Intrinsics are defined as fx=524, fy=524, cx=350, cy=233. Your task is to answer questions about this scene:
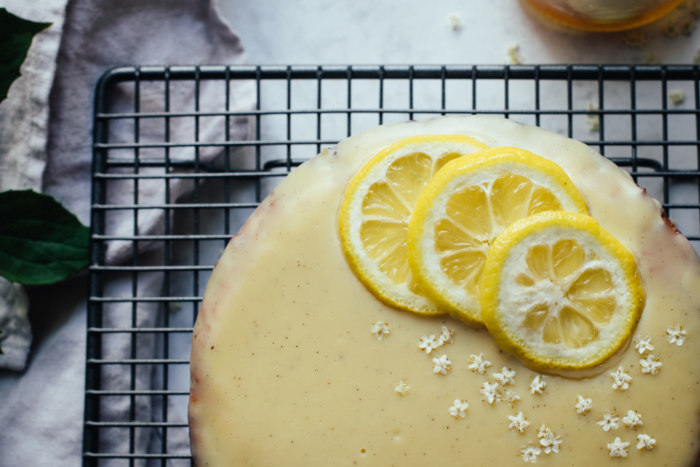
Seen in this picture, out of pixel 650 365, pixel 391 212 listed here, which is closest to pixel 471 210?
pixel 391 212

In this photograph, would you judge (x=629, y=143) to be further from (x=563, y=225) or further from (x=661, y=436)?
(x=661, y=436)

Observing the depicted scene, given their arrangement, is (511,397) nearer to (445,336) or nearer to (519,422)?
(519,422)

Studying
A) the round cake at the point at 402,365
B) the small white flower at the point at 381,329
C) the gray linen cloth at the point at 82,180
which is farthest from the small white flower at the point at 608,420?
the gray linen cloth at the point at 82,180

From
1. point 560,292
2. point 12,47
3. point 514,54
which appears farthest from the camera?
point 514,54

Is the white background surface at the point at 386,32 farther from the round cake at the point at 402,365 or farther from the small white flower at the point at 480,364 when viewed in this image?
the small white flower at the point at 480,364

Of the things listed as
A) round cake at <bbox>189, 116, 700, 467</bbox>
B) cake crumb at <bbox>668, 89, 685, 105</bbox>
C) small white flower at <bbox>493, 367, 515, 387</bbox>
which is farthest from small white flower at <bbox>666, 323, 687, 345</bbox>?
cake crumb at <bbox>668, 89, 685, 105</bbox>

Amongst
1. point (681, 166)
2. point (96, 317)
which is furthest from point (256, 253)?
point (681, 166)

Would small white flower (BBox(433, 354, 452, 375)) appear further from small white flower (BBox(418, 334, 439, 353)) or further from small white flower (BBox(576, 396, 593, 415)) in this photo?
small white flower (BBox(576, 396, 593, 415))

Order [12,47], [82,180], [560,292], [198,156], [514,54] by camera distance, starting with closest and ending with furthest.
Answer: [560,292] → [12,47] → [198,156] → [82,180] → [514,54]
